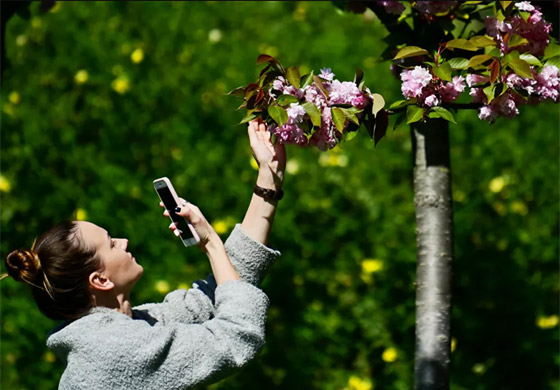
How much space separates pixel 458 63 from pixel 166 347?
0.86 m

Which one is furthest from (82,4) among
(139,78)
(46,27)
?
(139,78)

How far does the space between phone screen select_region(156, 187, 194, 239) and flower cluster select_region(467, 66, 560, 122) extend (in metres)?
0.69

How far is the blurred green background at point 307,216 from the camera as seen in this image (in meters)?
3.30

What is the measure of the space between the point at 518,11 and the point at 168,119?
2.56m

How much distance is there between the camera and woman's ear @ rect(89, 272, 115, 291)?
184 centimetres

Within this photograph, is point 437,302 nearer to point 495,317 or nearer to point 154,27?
point 495,317

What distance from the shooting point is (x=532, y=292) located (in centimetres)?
334

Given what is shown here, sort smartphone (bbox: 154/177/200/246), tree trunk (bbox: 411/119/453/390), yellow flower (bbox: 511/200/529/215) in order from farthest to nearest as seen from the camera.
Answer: yellow flower (bbox: 511/200/529/215)
tree trunk (bbox: 411/119/453/390)
smartphone (bbox: 154/177/200/246)

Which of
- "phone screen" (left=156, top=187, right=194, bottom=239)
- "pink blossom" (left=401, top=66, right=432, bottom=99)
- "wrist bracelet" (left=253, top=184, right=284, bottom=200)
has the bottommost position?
"phone screen" (left=156, top=187, right=194, bottom=239)

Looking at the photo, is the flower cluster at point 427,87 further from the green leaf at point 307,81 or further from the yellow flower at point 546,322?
the yellow flower at point 546,322

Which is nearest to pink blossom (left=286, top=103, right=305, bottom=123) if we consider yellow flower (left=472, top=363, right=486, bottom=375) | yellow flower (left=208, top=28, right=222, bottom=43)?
yellow flower (left=472, top=363, right=486, bottom=375)

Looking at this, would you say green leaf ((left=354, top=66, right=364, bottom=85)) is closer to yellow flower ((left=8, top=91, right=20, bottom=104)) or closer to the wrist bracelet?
the wrist bracelet

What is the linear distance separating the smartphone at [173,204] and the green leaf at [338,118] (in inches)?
15.9

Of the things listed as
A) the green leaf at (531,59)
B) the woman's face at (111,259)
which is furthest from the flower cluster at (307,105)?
the woman's face at (111,259)
